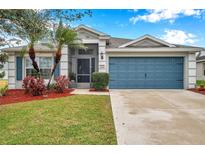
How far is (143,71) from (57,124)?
404 inches

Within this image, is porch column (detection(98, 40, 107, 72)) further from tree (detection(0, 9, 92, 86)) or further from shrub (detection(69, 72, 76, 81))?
tree (detection(0, 9, 92, 86))

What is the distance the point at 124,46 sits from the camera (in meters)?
15.9

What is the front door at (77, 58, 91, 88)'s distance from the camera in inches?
659

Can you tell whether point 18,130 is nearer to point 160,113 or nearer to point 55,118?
point 55,118

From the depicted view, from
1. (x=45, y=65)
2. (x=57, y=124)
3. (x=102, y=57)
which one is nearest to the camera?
(x=57, y=124)

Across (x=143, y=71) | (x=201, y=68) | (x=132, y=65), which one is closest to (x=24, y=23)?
(x=132, y=65)

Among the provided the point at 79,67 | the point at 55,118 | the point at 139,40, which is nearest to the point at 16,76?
the point at 79,67

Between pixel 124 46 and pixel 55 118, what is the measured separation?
9.75m

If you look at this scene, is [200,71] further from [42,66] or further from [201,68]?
[42,66]

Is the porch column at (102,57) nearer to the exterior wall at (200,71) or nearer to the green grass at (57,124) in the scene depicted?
the green grass at (57,124)

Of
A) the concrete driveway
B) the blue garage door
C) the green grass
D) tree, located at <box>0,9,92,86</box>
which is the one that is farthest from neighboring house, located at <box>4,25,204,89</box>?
the green grass

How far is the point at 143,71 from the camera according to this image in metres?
15.9

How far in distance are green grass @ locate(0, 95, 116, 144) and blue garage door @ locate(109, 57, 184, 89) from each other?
690 centimetres

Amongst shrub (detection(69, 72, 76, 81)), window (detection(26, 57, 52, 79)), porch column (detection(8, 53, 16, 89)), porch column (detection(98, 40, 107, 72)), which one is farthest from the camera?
shrub (detection(69, 72, 76, 81))
